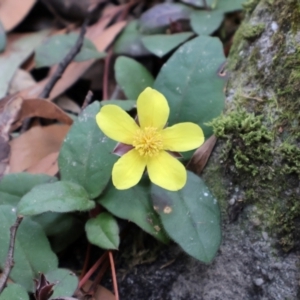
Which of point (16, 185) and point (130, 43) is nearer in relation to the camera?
point (16, 185)

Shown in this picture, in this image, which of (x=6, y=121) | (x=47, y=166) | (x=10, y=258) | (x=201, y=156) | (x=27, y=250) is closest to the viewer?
(x=10, y=258)

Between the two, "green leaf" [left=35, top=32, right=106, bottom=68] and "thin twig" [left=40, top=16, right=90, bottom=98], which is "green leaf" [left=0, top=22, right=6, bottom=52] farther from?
"thin twig" [left=40, top=16, right=90, bottom=98]

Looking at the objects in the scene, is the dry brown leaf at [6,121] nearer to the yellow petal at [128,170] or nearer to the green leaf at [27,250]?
the green leaf at [27,250]

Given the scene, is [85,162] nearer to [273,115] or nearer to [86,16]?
[273,115]

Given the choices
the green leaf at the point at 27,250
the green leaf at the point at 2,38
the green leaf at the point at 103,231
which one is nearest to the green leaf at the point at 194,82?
the green leaf at the point at 103,231

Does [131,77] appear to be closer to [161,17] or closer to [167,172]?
[161,17]

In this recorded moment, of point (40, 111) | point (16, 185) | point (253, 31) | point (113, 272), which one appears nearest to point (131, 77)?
point (40, 111)

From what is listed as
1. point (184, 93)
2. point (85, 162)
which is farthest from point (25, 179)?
point (184, 93)
